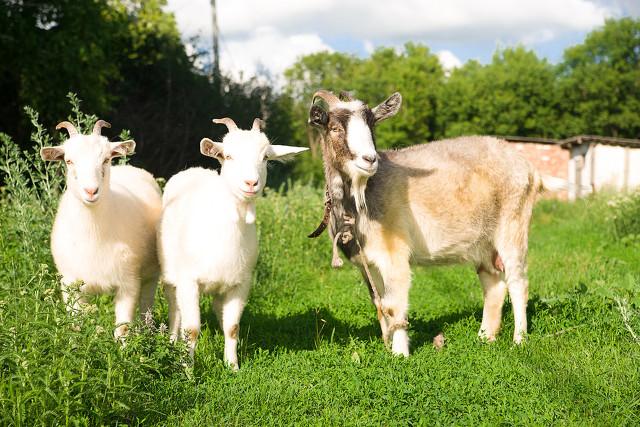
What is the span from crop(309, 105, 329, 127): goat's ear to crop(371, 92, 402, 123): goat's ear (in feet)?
1.50

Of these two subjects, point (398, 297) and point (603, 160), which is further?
point (603, 160)

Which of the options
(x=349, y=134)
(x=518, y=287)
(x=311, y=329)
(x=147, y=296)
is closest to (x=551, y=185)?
(x=518, y=287)

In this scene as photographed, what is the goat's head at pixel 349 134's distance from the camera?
5402 mm

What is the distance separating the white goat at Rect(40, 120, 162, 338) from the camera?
193 inches

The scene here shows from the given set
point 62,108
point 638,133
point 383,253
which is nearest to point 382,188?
point 383,253

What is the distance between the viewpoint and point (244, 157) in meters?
5.00

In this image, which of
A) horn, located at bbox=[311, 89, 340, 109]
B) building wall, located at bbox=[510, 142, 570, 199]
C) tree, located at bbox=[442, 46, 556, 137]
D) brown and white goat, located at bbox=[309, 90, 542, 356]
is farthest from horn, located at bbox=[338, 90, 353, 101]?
tree, located at bbox=[442, 46, 556, 137]

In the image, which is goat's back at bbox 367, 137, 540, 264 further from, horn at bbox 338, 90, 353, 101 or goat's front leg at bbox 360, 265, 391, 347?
horn at bbox 338, 90, 353, 101

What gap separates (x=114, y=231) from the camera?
5305mm

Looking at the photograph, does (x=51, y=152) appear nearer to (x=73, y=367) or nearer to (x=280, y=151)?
(x=280, y=151)

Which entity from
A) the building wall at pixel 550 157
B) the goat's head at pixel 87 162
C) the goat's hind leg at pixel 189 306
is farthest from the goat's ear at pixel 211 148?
the building wall at pixel 550 157

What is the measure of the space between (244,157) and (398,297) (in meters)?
1.92

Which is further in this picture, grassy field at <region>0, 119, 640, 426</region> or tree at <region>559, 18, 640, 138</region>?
tree at <region>559, 18, 640, 138</region>

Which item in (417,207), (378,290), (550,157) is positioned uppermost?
(417,207)
